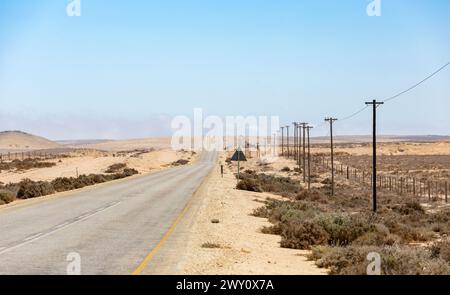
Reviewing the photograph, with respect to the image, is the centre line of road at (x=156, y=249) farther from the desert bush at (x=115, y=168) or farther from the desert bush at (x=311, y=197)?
the desert bush at (x=115, y=168)

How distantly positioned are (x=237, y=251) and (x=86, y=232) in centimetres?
558

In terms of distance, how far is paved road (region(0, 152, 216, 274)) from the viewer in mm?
12586

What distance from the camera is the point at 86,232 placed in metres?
18.0

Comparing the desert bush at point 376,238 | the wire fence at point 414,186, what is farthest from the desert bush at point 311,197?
the desert bush at point 376,238

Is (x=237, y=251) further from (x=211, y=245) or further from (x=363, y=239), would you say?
(x=363, y=239)

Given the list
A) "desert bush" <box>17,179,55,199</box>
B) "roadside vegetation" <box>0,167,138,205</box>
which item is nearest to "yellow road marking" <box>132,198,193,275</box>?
"roadside vegetation" <box>0,167,138,205</box>

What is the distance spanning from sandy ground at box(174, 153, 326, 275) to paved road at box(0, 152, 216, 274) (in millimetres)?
1203

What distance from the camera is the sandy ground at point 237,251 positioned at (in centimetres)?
1235

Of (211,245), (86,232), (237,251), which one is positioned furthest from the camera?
(86,232)

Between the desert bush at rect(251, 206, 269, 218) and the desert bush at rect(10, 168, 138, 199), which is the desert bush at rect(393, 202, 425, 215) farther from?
the desert bush at rect(10, 168, 138, 199)

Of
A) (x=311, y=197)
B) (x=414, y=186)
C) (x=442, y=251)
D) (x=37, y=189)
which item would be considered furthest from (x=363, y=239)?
(x=414, y=186)

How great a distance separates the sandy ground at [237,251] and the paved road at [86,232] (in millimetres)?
1203
